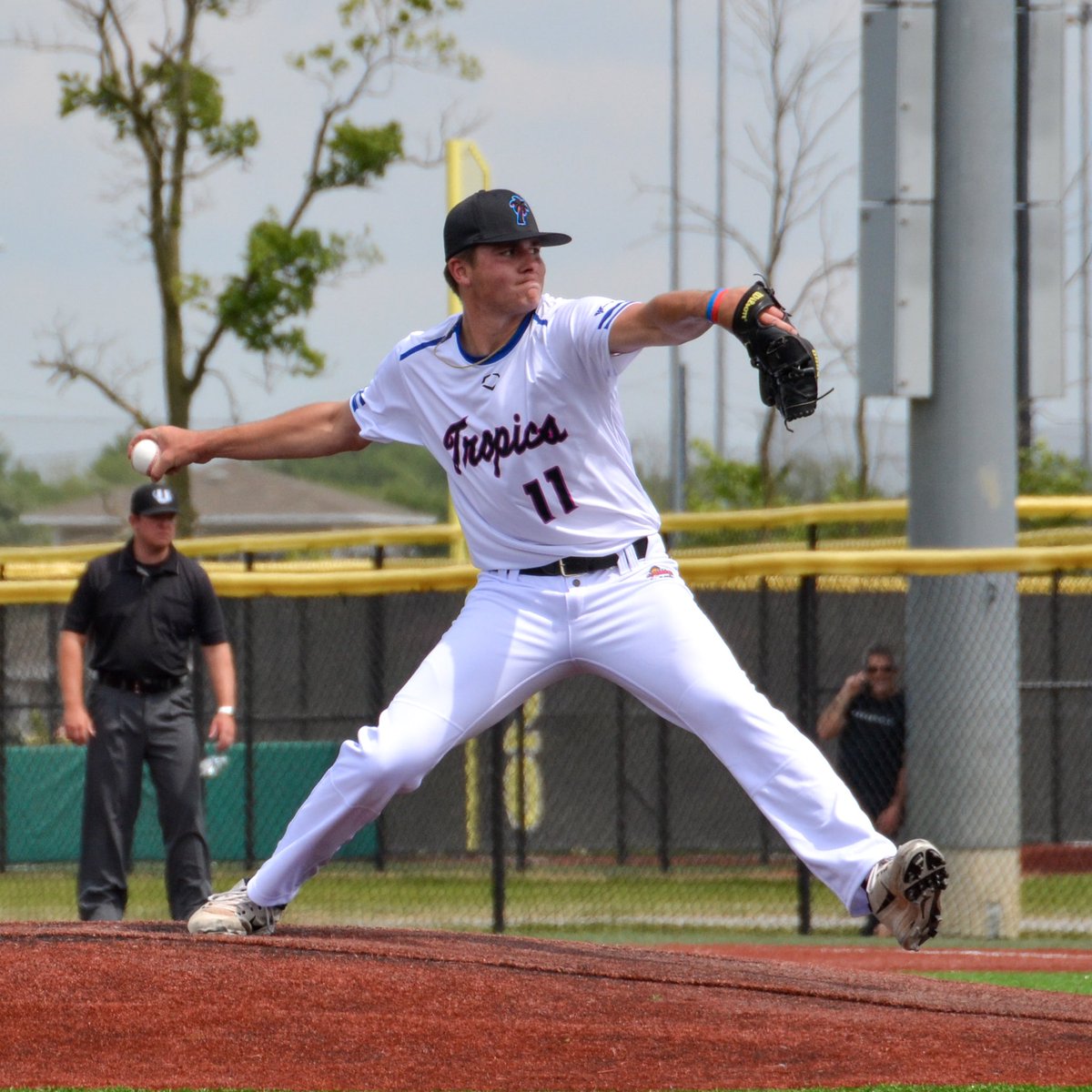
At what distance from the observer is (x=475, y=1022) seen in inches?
188

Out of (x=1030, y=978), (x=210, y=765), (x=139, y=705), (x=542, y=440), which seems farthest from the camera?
(x=210, y=765)

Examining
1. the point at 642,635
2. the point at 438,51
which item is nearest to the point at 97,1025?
the point at 642,635

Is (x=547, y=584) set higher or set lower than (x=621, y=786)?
higher

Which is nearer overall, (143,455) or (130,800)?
(143,455)

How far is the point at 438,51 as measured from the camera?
21453 mm

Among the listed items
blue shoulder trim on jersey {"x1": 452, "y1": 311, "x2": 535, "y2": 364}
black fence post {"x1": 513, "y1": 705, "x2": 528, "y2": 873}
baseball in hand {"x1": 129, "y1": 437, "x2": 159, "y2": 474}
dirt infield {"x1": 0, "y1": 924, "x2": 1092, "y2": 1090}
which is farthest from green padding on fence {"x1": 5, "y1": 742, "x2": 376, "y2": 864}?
blue shoulder trim on jersey {"x1": 452, "y1": 311, "x2": 535, "y2": 364}

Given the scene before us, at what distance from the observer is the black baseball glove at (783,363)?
168 inches

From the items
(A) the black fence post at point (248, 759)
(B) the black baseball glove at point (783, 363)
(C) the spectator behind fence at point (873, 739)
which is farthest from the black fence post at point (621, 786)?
(B) the black baseball glove at point (783, 363)

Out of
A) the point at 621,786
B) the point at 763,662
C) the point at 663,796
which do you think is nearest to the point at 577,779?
the point at 621,786

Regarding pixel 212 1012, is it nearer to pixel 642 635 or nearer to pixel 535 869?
pixel 642 635

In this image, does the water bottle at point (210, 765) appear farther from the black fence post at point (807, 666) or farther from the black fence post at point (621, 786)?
the black fence post at point (807, 666)

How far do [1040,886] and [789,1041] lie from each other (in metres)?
7.40

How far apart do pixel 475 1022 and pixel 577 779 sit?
7537mm

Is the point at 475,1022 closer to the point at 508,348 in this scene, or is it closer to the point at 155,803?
the point at 508,348
